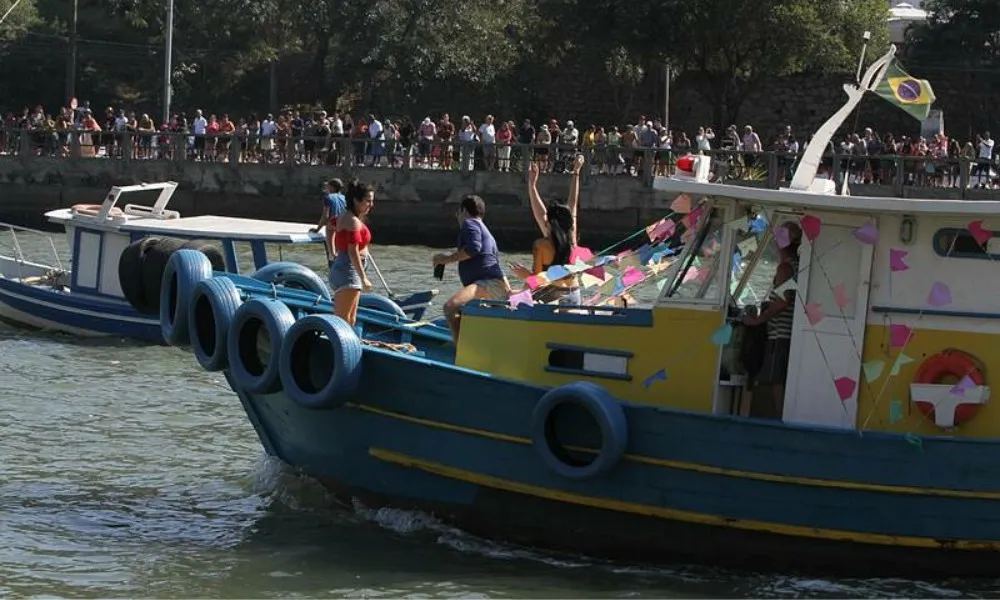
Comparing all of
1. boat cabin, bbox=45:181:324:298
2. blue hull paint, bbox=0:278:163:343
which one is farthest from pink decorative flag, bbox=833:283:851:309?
blue hull paint, bbox=0:278:163:343

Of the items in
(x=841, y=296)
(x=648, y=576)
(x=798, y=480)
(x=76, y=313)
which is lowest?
(x=648, y=576)

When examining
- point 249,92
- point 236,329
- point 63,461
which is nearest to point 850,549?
point 236,329

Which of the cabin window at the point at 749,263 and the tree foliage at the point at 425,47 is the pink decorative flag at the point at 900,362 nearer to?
the cabin window at the point at 749,263

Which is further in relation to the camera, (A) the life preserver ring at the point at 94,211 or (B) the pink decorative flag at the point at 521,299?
(A) the life preserver ring at the point at 94,211

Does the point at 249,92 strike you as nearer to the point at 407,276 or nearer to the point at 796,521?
the point at 407,276

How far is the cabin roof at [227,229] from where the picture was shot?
22422mm

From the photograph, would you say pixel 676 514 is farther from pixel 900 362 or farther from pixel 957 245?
pixel 957 245

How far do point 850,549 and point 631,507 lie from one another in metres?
1.40

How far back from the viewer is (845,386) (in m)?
11.5

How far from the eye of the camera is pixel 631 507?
38.7 feet

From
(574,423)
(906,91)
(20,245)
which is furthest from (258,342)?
(20,245)

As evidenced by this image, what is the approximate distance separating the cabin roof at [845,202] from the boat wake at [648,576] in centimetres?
230

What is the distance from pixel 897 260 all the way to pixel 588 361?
2118 mm

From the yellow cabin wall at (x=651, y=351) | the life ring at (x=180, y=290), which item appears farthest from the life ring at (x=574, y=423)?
the life ring at (x=180, y=290)
